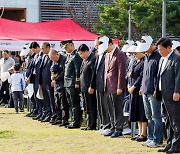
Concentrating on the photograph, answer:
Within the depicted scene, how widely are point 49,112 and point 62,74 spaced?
5.02 ft

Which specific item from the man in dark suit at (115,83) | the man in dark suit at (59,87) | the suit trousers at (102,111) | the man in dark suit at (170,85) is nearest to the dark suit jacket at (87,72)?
the suit trousers at (102,111)

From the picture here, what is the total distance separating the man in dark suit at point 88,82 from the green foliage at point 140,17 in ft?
77.2

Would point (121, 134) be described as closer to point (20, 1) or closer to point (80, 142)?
point (80, 142)

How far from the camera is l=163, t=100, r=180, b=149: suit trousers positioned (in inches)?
419

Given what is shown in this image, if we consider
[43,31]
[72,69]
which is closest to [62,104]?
[72,69]

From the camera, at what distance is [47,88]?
53.5 ft

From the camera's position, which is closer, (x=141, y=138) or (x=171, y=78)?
(x=171, y=78)

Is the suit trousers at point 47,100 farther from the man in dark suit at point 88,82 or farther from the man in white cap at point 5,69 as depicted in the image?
the man in white cap at point 5,69

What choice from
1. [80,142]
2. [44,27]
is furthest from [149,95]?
[44,27]

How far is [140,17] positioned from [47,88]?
2271 cm

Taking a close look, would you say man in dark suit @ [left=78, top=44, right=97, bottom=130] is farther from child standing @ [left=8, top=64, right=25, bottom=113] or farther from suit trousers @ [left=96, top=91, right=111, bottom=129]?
child standing @ [left=8, top=64, right=25, bottom=113]

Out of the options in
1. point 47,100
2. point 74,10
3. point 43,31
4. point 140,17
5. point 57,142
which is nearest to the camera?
point 57,142

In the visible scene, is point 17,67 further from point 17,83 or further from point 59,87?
point 59,87

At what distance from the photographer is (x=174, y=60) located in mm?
10562
